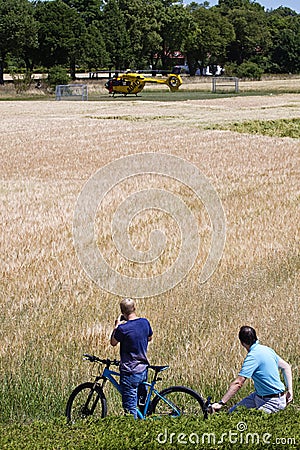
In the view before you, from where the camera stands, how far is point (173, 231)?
40.4 ft

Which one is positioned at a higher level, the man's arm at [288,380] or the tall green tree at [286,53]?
the tall green tree at [286,53]

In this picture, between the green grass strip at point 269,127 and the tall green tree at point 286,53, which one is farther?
the tall green tree at point 286,53

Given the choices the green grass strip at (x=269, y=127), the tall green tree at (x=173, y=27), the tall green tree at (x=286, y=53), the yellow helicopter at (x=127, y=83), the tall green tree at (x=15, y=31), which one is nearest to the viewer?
the green grass strip at (x=269, y=127)

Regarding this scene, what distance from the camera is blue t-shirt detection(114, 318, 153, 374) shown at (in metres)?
5.82

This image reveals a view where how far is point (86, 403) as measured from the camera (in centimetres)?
588

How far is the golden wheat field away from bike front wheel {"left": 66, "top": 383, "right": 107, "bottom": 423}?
1.40 feet

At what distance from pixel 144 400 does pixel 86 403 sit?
1.53 feet

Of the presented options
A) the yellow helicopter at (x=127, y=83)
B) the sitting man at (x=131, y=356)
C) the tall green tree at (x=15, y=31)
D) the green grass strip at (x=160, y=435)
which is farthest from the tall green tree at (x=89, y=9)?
the green grass strip at (x=160, y=435)

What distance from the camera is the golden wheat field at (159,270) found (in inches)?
280

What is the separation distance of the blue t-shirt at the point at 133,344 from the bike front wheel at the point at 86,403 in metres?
0.29

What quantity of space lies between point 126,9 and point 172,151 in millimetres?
91060

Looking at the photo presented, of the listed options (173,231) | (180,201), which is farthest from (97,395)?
(180,201)

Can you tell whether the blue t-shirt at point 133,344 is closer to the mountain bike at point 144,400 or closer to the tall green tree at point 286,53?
the mountain bike at point 144,400

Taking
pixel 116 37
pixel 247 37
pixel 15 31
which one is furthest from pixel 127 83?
pixel 247 37
